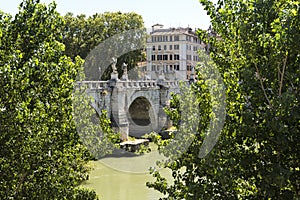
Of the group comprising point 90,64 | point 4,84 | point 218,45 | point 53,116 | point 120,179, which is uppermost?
point 90,64

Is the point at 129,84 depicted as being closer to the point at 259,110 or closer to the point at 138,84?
the point at 138,84

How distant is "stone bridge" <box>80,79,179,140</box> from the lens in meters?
25.6

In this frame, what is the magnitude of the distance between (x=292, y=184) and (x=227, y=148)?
1012mm

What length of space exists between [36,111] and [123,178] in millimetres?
13481

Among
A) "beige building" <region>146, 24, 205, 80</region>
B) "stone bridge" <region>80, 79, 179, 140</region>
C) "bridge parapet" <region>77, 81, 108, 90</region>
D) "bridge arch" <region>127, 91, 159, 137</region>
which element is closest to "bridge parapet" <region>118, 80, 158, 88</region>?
"stone bridge" <region>80, 79, 179, 140</region>

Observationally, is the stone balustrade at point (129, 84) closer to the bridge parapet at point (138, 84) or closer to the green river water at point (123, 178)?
the bridge parapet at point (138, 84)

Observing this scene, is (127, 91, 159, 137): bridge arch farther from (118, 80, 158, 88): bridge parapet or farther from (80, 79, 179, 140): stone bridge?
(118, 80, 158, 88): bridge parapet

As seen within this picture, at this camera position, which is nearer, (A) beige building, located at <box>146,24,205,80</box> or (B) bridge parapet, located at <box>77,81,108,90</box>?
(B) bridge parapet, located at <box>77,81,108,90</box>

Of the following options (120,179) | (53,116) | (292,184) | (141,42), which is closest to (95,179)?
(120,179)

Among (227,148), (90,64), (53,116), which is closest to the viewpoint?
(227,148)

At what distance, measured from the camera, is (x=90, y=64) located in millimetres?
37812

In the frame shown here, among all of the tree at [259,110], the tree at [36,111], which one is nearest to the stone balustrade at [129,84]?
the tree at [36,111]

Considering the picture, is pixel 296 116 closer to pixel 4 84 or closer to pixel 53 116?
pixel 53 116

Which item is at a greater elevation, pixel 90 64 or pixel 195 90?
pixel 90 64
